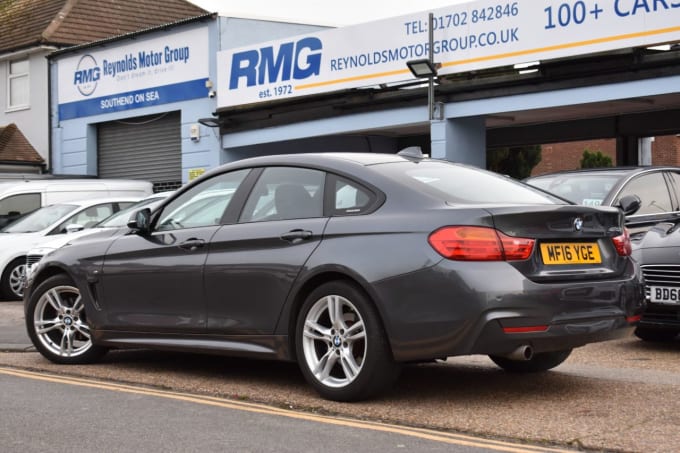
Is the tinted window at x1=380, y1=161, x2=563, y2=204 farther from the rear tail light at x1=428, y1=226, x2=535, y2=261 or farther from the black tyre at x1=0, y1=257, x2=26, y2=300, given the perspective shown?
the black tyre at x1=0, y1=257, x2=26, y2=300

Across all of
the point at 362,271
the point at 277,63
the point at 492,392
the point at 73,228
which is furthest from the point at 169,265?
the point at 277,63

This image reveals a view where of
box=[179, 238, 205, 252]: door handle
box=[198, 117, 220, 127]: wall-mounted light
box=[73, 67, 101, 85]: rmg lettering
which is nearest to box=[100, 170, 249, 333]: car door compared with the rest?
box=[179, 238, 205, 252]: door handle

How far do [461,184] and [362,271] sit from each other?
1.00 m

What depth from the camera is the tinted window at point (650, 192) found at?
10.5 metres

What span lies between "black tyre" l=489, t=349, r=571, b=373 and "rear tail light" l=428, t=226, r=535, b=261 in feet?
4.54

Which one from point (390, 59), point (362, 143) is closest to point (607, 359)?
point (390, 59)

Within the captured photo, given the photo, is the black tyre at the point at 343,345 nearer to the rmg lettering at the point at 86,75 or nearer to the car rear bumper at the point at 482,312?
the car rear bumper at the point at 482,312

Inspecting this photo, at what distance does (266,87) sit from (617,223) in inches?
610

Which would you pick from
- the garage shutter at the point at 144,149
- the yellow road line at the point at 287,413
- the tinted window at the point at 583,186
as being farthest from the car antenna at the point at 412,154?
the garage shutter at the point at 144,149

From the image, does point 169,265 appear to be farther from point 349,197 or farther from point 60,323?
point 349,197

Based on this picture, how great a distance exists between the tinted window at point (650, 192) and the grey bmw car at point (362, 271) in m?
3.89

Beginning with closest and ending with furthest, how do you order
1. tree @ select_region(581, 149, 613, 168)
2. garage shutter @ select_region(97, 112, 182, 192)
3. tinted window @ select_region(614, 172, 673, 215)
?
tinted window @ select_region(614, 172, 673, 215)
garage shutter @ select_region(97, 112, 182, 192)
tree @ select_region(581, 149, 613, 168)

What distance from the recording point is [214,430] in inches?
219

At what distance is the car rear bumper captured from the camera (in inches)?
225
